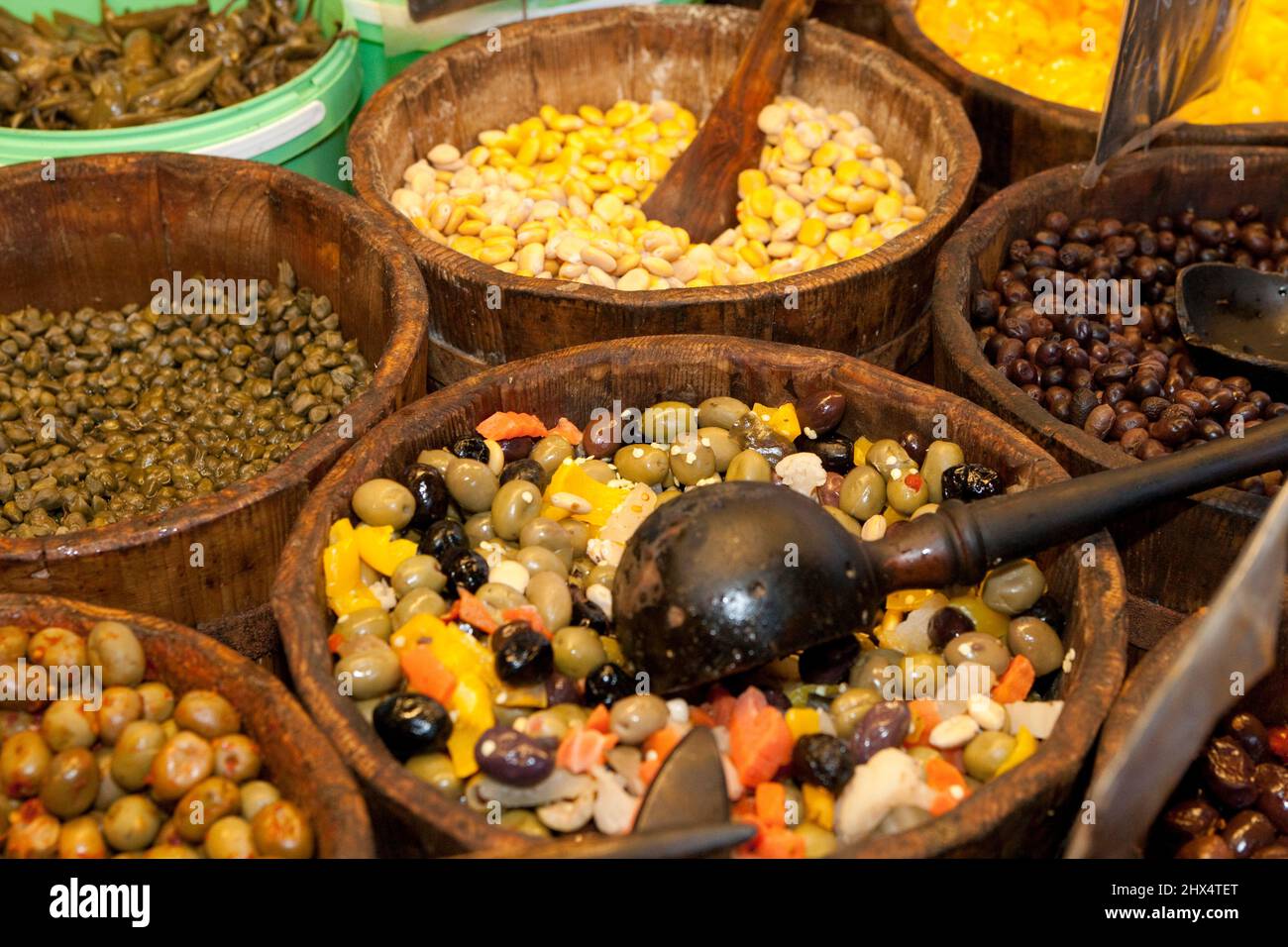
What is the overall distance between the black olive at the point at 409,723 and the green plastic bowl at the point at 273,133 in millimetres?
1514

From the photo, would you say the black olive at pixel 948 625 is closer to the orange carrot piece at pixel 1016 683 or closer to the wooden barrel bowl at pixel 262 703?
the orange carrot piece at pixel 1016 683

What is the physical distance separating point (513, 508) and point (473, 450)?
0.14 m

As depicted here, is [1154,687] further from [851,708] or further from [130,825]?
[130,825]

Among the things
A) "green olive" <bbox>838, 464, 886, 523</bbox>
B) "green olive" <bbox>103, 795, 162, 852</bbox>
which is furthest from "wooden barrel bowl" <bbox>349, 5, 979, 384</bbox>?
"green olive" <bbox>103, 795, 162, 852</bbox>

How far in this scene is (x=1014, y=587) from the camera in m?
1.79

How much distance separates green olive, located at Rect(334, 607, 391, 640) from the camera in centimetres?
170

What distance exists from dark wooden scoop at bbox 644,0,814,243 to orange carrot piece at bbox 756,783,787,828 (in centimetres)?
149

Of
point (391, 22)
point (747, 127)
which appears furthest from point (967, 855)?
point (391, 22)

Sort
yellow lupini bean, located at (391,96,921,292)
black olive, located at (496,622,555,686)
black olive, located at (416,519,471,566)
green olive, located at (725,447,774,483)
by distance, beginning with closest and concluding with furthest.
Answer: black olive, located at (496,622,555,686) < black olive, located at (416,519,471,566) < green olive, located at (725,447,774,483) < yellow lupini bean, located at (391,96,921,292)

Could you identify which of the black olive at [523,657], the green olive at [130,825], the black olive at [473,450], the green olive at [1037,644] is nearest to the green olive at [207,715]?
the green olive at [130,825]

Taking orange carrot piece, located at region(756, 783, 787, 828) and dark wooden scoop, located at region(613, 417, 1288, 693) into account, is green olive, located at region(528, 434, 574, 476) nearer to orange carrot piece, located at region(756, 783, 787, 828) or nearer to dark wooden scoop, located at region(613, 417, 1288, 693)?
dark wooden scoop, located at region(613, 417, 1288, 693)

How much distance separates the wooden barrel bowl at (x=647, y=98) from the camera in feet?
7.14
